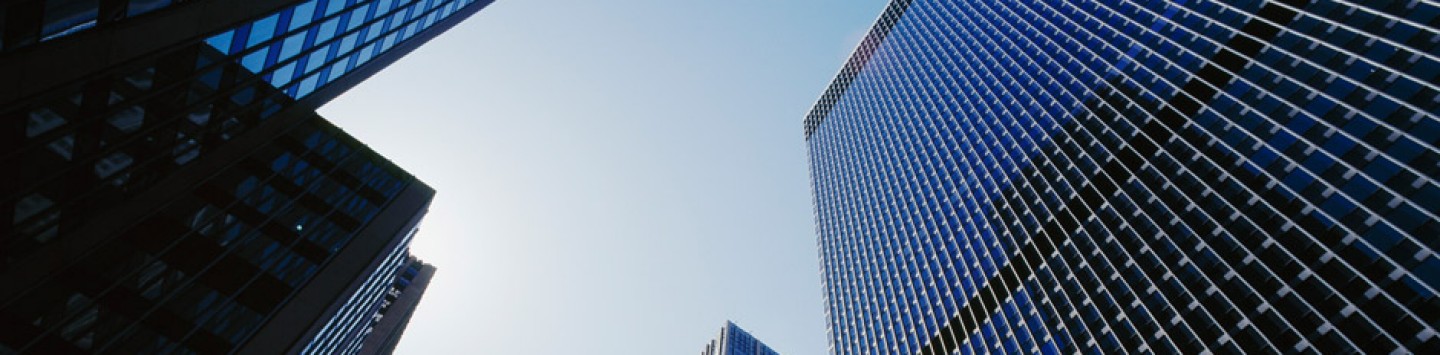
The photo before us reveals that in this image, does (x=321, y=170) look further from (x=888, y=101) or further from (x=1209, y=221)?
(x=888, y=101)

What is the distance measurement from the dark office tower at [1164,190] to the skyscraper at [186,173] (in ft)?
172

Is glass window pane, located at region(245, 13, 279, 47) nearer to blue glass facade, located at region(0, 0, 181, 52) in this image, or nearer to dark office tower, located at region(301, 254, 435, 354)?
blue glass facade, located at region(0, 0, 181, 52)

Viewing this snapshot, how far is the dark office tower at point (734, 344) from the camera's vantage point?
181000 mm

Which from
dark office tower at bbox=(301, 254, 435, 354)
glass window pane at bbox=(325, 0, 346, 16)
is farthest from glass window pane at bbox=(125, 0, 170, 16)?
dark office tower at bbox=(301, 254, 435, 354)

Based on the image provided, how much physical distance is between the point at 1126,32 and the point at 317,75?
250ft

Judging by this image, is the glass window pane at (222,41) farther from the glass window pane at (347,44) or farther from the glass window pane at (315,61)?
the glass window pane at (347,44)

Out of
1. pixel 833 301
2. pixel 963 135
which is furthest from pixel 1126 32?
pixel 833 301

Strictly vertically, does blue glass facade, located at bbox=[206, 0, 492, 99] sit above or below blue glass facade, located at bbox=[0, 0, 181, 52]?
above

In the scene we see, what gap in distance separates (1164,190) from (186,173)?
210 feet

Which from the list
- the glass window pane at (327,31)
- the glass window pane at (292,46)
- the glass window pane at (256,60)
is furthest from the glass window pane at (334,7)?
the glass window pane at (256,60)

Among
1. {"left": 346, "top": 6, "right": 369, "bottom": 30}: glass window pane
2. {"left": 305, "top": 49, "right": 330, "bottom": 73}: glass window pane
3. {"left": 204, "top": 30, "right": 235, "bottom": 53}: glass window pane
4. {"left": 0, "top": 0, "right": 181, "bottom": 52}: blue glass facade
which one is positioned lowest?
{"left": 0, "top": 0, "right": 181, "bottom": 52}: blue glass facade

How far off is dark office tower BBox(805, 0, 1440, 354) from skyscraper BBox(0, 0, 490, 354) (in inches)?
2058

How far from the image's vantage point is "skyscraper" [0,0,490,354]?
2002cm

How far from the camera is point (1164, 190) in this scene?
59.8m
